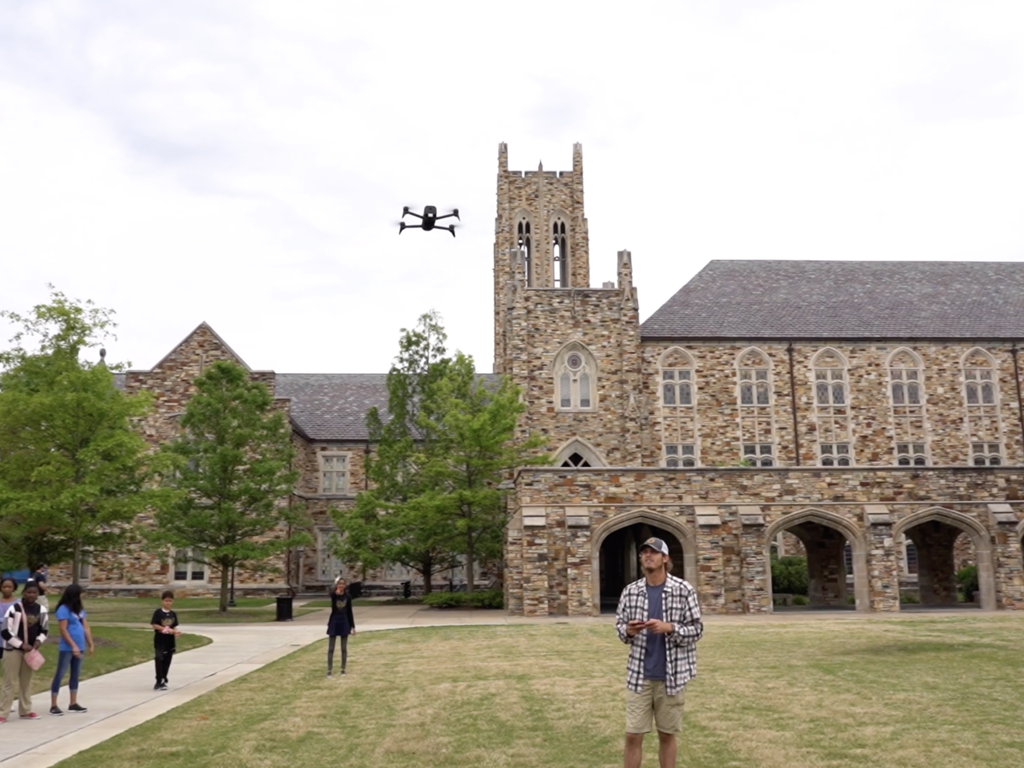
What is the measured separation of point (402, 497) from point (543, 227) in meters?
24.3

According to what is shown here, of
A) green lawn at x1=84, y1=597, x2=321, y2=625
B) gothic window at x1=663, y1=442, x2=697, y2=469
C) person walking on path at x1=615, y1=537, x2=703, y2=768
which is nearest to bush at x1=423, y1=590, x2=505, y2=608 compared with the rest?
green lawn at x1=84, y1=597, x2=321, y2=625

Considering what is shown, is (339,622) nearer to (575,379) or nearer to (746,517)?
(746,517)

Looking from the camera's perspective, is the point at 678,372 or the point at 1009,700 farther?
the point at 678,372

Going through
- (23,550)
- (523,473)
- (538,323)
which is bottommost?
(23,550)

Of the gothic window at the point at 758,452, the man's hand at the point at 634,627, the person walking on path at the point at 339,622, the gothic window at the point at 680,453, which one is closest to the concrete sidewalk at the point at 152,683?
the person walking on path at the point at 339,622

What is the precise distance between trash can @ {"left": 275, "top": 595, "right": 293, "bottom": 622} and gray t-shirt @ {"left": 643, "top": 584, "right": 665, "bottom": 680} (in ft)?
76.7

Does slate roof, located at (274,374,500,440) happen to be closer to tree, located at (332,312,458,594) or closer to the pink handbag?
tree, located at (332,312,458,594)

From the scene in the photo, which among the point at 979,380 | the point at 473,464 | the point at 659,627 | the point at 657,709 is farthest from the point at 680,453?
the point at 659,627

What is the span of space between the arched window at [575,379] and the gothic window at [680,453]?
3.81 meters

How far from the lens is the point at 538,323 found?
41625 mm

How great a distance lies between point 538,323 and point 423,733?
31.9 m

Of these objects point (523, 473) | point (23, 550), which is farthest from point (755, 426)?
point (23, 550)

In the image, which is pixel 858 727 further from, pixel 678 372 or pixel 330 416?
pixel 330 416

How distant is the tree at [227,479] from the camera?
31453 millimetres
